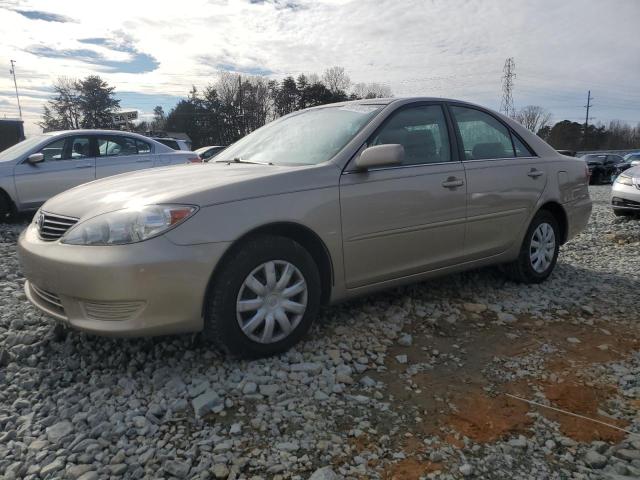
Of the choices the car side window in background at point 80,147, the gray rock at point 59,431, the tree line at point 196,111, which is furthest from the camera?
the tree line at point 196,111

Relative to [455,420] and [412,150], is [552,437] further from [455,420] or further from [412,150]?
[412,150]

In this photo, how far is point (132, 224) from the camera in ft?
8.59

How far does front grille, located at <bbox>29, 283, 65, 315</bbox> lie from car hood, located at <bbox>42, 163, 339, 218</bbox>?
0.47 meters

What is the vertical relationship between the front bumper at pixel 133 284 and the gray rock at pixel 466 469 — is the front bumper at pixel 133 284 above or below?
above

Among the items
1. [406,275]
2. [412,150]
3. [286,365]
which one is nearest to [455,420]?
[286,365]

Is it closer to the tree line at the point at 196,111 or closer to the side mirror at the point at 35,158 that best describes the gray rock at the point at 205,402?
the side mirror at the point at 35,158

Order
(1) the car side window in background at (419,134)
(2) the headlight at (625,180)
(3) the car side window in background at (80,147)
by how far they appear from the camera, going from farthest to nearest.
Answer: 1. (2) the headlight at (625,180)
2. (3) the car side window in background at (80,147)
3. (1) the car side window in background at (419,134)

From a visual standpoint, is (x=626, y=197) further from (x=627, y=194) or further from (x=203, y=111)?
(x=203, y=111)

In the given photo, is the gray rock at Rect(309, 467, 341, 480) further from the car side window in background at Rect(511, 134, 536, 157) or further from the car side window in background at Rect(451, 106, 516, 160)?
the car side window in background at Rect(511, 134, 536, 157)

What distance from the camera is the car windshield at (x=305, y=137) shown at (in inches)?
135

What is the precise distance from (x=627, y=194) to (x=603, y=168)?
1786 centimetres

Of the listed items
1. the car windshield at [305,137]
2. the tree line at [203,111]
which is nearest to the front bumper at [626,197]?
the car windshield at [305,137]

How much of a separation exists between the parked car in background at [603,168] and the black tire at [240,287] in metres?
25.0

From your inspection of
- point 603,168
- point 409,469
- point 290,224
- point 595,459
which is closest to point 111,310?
point 290,224
